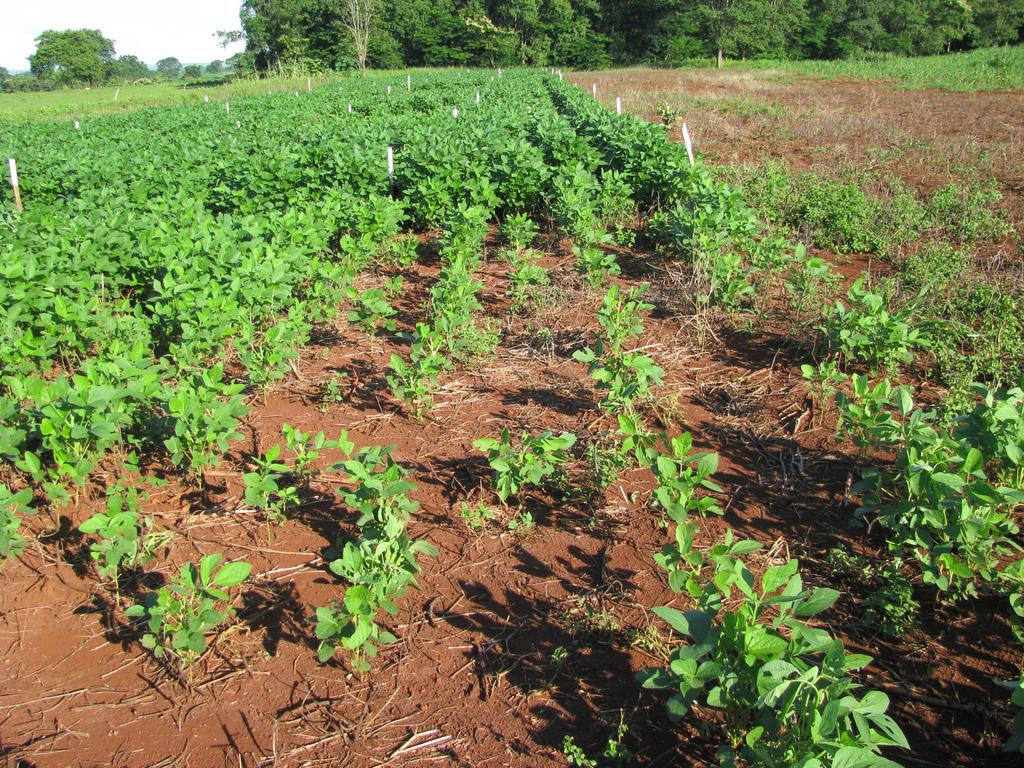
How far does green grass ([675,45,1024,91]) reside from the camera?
24.5 meters

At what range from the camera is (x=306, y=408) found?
4781 millimetres

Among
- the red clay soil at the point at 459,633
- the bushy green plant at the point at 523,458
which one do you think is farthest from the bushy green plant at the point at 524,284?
the bushy green plant at the point at 523,458

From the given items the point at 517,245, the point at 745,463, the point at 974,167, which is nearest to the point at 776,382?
the point at 745,463

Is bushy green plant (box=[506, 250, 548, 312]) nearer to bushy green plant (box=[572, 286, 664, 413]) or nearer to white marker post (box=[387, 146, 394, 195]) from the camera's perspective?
bushy green plant (box=[572, 286, 664, 413])

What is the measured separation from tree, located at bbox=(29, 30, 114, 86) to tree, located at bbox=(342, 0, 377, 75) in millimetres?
41816

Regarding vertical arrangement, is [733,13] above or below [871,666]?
above

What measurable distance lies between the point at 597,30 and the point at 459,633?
214ft

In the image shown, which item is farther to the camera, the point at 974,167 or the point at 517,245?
the point at 974,167

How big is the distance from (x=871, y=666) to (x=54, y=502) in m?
3.83

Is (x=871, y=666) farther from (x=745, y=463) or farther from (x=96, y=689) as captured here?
(x=96, y=689)

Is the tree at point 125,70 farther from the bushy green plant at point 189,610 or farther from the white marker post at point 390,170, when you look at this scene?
the bushy green plant at point 189,610

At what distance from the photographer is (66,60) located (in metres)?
81.1

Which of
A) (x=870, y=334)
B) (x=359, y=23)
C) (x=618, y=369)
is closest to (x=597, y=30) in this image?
(x=359, y=23)

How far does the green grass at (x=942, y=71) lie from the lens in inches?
963
